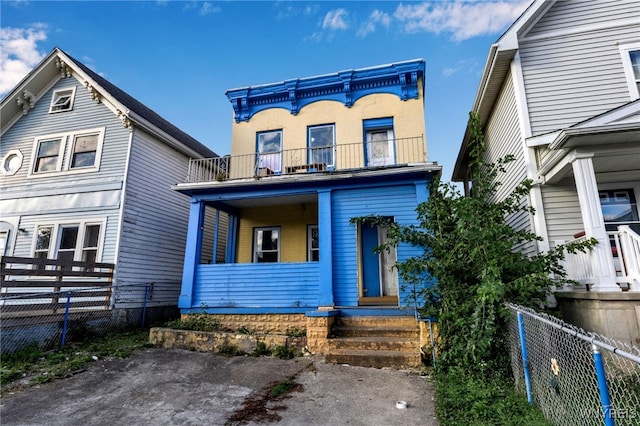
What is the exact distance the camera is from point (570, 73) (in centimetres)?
712

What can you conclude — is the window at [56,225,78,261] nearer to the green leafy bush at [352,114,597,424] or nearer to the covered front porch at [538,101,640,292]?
the green leafy bush at [352,114,597,424]

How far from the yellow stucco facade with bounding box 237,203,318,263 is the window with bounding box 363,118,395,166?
2256mm

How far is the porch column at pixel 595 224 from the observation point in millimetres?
4840

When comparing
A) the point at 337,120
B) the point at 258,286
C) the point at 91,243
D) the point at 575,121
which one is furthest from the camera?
the point at 337,120

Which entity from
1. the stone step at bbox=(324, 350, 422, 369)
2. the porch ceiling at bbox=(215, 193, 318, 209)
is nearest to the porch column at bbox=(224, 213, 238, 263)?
the porch ceiling at bbox=(215, 193, 318, 209)

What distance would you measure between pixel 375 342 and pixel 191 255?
5.24m

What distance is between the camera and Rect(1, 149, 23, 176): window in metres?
11.2

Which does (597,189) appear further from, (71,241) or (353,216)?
(71,241)

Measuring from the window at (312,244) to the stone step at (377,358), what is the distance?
161 inches

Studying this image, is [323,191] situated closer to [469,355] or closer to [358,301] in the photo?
[358,301]

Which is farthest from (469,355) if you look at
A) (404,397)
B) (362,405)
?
(362,405)

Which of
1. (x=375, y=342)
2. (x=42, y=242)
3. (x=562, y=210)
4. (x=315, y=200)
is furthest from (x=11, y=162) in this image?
(x=562, y=210)

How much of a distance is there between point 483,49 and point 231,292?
27.6 feet

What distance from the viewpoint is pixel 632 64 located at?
22.9 feet
